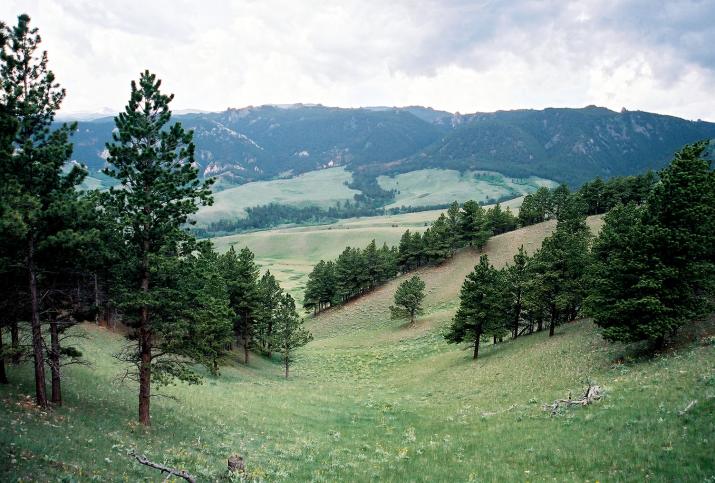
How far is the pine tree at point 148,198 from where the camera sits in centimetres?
1762

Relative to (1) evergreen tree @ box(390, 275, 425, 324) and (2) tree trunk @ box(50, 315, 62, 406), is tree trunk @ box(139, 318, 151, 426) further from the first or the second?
(1) evergreen tree @ box(390, 275, 425, 324)

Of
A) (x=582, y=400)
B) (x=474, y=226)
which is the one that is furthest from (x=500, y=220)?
(x=582, y=400)

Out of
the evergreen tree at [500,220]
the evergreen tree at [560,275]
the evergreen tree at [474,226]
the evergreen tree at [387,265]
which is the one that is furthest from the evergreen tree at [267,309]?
the evergreen tree at [500,220]

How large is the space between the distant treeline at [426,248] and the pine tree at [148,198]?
70081 millimetres

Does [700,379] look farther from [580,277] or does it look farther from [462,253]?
[462,253]

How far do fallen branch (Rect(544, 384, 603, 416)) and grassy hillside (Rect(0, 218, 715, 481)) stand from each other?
58cm

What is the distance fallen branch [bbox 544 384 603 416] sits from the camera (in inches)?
762

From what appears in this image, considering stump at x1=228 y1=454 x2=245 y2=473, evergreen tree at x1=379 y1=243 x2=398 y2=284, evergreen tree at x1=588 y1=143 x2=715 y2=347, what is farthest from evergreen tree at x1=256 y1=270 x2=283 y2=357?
stump at x1=228 y1=454 x2=245 y2=473

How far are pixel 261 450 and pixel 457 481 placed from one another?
9100 mm

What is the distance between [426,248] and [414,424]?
6990 centimetres

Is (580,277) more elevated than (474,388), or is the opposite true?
(580,277)

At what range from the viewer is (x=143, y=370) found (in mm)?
18469

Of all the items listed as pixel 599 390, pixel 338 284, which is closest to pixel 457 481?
pixel 599 390

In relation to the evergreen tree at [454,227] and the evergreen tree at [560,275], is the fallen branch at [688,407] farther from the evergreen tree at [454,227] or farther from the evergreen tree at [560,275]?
the evergreen tree at [454,227]
